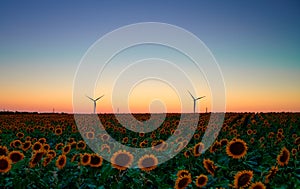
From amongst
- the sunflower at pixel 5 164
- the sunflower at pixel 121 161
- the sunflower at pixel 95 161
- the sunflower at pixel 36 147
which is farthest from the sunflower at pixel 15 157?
the sunflower at pixel 121 161

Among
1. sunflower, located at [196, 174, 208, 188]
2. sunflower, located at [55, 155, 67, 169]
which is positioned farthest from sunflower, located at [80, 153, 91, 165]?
sunflower, located at [196, 174, 208, 188]

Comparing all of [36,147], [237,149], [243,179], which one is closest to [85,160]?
[36,147]

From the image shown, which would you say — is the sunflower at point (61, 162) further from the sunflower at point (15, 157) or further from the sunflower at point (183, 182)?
the sunflower at point (183, 182)

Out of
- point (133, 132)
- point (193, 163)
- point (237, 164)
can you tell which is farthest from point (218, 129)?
point (237, 164)

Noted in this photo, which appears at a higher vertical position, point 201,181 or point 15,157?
point 15,157

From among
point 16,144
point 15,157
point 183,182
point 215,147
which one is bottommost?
point 183,182

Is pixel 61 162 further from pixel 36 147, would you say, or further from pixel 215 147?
pixel 215 147

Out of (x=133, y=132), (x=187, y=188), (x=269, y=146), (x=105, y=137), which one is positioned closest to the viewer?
(x=187, y=188)

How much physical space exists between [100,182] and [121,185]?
45 cm

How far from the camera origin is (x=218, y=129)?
13680 millimetres

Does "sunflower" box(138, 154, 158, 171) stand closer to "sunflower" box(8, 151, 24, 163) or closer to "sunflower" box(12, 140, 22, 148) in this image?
"sunflower" box(8, 151, 24, 163)

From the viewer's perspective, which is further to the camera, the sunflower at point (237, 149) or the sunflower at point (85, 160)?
the sunflower at point (85, 160)

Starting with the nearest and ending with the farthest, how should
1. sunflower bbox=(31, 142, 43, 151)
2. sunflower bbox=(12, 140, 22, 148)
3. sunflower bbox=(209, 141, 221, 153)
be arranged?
sunflower bbox=(209, 141, 221, 153), sunflower bbox=(31, 142, 43, 151), sunflower bbox=(12, 140, 22, 148)

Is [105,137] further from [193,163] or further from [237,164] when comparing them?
[237,164]
